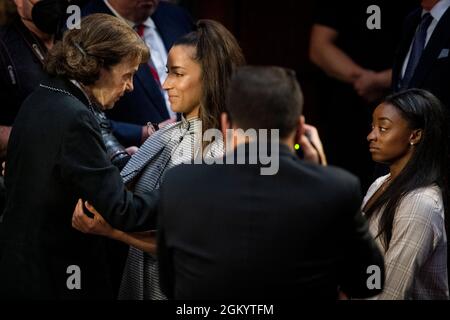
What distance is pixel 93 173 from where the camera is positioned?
317cm

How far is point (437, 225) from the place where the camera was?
11.2 ft

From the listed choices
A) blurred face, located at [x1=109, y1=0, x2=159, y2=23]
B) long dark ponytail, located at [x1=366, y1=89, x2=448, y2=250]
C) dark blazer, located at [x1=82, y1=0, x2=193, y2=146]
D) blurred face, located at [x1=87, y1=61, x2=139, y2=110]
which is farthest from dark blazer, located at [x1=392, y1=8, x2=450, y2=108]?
blurred face, located at [x1=87, y1=61, x2=139, y2=110]

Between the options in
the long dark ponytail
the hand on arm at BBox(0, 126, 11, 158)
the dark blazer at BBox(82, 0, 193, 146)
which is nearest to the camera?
the long dark ponytail

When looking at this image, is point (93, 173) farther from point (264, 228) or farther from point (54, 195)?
point (264, 228)

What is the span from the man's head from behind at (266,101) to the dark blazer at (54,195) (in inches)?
28.4

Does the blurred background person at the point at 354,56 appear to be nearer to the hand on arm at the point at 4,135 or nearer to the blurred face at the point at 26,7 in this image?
the blurred face at the point at 26,7

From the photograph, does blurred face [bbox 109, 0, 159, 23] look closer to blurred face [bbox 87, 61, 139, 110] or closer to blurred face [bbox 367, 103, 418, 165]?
blurred face [bbox 87, 61, 139, 110]

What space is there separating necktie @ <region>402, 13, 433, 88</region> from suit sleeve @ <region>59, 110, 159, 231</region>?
2.37 metres

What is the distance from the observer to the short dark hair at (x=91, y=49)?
3320 millimetres

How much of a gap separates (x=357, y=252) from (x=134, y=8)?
2.70 m

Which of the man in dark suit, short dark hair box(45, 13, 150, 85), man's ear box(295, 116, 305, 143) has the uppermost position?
short dark hair box(45, 13, 150, 85)

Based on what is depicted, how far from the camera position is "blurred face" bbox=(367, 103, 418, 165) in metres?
3.62

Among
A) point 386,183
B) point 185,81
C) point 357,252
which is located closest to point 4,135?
point 185,81

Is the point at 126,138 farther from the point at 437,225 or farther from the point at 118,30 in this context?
the point at 437,225
